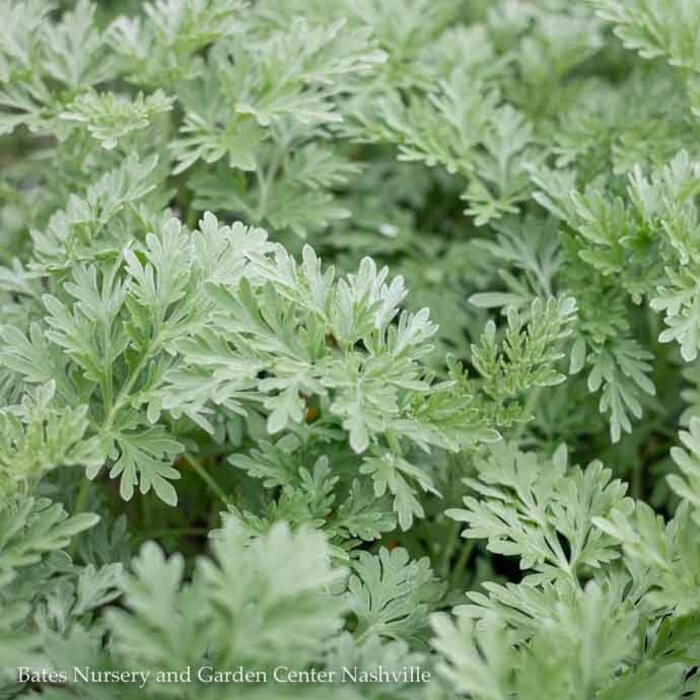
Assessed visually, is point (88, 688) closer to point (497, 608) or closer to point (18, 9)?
point (497, 608)

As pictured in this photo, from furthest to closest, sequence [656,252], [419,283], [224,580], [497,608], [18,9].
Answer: [419,283]
[18,9]
[656,252]
[497,608]
[224,580]

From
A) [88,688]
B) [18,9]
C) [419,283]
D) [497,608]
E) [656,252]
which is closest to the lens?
[88,688]

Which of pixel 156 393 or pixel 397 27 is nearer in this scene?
pixel 156 393

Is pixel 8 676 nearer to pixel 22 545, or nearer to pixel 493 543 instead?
pixel 22 545

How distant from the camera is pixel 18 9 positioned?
1.86m

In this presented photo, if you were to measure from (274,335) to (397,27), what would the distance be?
923 mm

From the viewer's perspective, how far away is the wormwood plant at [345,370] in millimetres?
1274

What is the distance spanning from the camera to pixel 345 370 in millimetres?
1413

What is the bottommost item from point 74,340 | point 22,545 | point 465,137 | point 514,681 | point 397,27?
point 514,681

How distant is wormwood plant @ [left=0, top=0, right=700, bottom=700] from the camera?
127cm

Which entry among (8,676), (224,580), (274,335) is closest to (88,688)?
(8,676)

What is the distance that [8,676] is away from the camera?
4.34 ft

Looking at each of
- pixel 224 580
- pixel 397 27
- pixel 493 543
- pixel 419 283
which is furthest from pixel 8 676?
pixel 397 27

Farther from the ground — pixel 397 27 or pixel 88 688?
pixel 397 27
